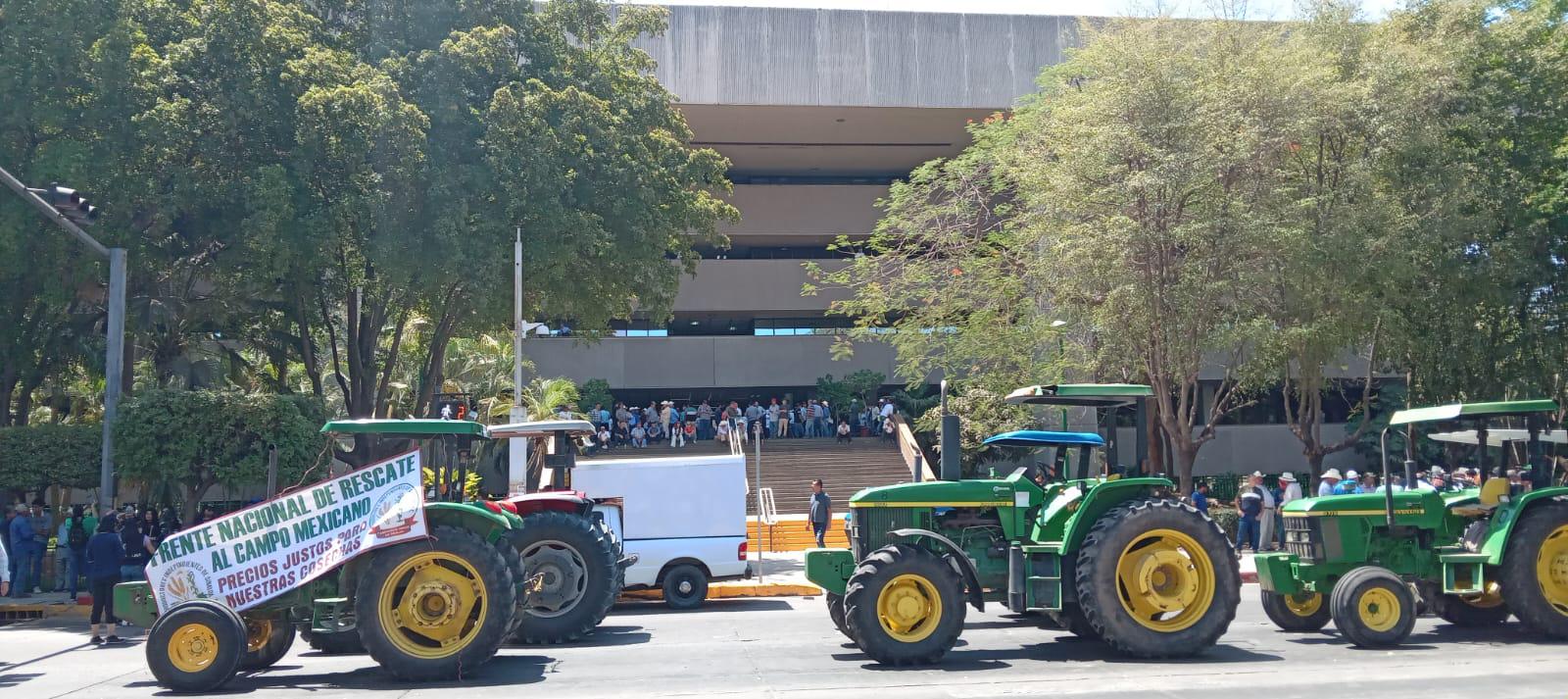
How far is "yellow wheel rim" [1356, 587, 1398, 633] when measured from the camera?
38.2ft

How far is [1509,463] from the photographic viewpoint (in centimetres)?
1223

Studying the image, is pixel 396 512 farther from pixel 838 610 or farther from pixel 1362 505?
pixel 1362 505

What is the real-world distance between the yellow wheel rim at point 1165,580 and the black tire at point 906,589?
63.8 inches

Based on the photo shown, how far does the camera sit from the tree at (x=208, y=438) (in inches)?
799

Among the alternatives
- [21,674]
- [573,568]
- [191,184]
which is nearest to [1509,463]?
[573,568]

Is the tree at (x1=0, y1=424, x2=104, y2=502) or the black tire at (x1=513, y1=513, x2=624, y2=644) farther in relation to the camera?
the tree at (x1=0, y1=424, x2=104, y2=502)

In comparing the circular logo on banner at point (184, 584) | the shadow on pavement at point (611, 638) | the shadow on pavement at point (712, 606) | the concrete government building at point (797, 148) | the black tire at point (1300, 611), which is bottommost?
the shadow on pavement at point (712, 606)

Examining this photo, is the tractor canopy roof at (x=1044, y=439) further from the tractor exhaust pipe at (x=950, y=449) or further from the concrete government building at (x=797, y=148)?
the concrete government building at (x=797, y=148)

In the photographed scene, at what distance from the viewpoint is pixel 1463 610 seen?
1277 centimetres

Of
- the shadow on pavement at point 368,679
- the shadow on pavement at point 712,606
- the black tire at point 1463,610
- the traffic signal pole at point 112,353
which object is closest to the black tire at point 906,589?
the shadow on pavement at point 368,679

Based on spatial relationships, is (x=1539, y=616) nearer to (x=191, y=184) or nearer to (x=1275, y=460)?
(x=191, y=184)

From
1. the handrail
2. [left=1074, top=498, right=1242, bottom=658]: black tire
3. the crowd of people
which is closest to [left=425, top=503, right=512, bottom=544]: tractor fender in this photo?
[left=1074, top=498, right=1242, bottom=658]: black tire

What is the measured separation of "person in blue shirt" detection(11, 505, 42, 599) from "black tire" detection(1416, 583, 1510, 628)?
21.0 meters

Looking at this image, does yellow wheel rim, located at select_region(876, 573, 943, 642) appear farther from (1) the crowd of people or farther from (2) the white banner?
(1) the crowd of people
